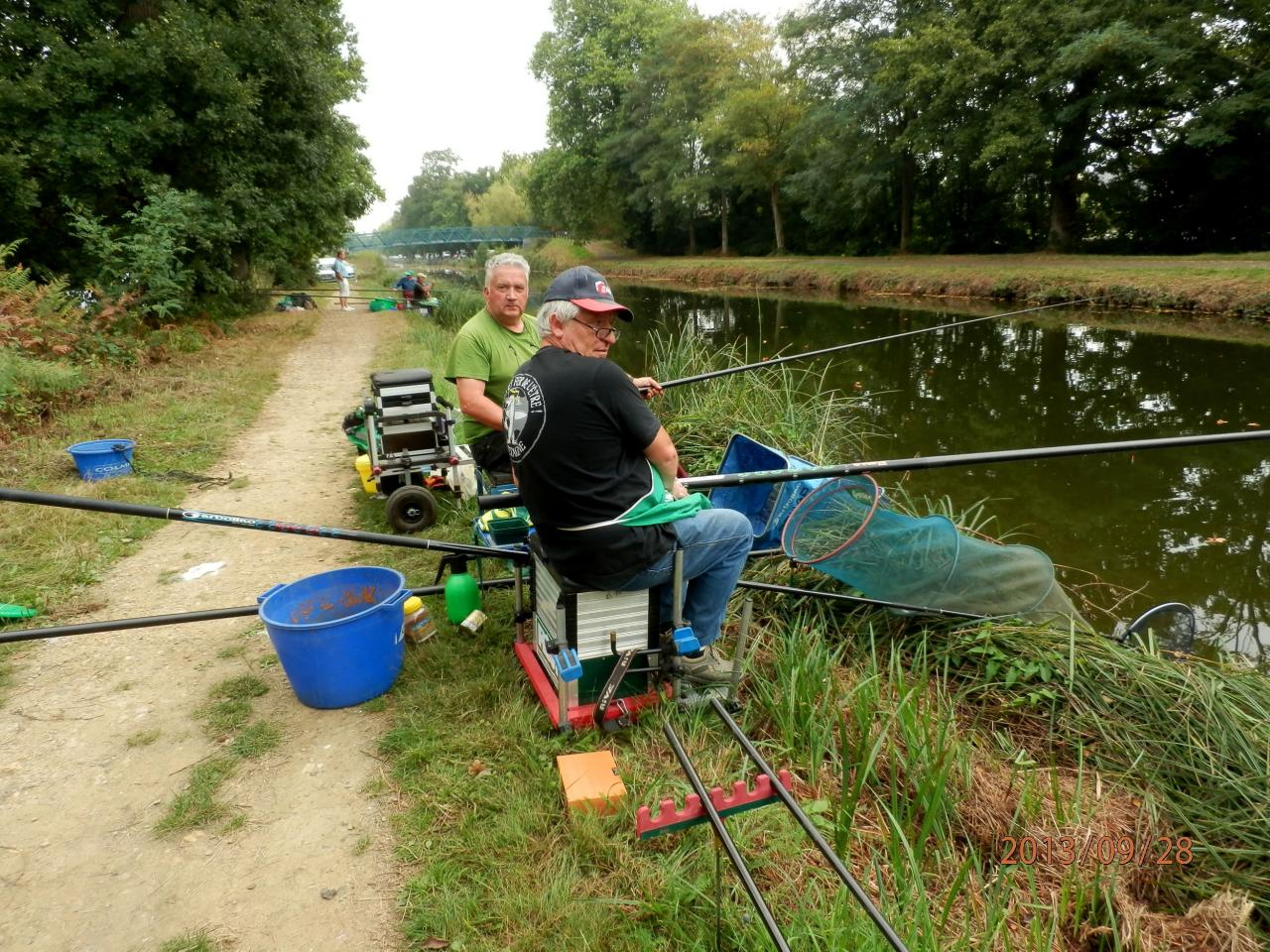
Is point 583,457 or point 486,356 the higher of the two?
point 486,356

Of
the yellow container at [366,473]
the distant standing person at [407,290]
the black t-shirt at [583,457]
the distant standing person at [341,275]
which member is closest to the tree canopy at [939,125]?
the distant standing person at [407,290]

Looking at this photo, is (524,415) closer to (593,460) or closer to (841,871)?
(593,460)

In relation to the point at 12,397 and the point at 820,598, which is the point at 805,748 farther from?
the point at 12,397

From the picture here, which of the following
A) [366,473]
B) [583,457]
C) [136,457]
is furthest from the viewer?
[136,457]

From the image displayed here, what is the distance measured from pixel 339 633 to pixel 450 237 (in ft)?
217

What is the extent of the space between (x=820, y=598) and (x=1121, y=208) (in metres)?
26.6

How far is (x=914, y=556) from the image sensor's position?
3.13m

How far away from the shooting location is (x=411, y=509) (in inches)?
183

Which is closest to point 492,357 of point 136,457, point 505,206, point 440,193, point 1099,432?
point 136,457

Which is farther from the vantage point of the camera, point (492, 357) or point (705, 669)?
point (492, 357)

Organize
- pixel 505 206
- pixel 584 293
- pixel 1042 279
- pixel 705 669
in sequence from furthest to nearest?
pixel 505 206 → pixel 1042 279 → pixel 705 669 → pixel 584 293

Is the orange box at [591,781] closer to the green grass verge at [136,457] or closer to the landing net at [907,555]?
the landing net at [907,555]
